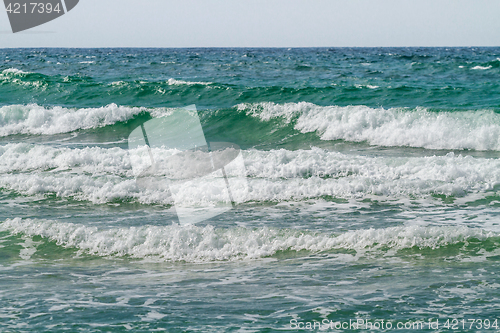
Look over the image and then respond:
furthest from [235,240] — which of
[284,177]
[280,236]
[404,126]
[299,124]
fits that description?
[299,124]

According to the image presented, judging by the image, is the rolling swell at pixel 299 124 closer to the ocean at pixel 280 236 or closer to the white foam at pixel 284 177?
the ocean at pixel 280 236

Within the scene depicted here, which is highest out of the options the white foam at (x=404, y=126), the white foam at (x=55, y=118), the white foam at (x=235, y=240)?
the white foam at (x=55, y=118)

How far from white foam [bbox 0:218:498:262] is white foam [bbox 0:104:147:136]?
11.8 m

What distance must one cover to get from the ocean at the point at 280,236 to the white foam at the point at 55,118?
1.16 metres

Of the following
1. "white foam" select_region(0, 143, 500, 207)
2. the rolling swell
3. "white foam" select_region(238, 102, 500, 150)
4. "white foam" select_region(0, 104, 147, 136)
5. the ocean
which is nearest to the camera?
the ocean

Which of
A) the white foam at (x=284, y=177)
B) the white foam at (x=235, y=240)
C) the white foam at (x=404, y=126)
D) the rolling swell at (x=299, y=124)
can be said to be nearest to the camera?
the white foam at (x=235, y=240)

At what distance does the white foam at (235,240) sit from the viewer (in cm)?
674

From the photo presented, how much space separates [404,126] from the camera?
600 inches

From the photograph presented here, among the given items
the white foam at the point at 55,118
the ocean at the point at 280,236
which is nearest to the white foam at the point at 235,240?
the ocean at the point at 280,236

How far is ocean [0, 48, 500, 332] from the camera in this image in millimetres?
4871

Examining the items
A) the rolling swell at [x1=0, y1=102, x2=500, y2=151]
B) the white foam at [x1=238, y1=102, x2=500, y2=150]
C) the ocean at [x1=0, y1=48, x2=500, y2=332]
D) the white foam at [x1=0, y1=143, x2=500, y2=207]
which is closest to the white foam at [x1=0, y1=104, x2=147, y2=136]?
the rolling swell at [x1=0, y1=102, x2=500, y2=151]

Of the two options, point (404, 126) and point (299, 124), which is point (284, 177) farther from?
point (299, 124)

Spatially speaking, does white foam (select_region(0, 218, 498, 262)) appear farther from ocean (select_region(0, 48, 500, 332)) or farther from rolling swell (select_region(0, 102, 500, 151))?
rolling swell (select_region(0, 102, 500, 151))

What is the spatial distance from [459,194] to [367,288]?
4.65 metres
